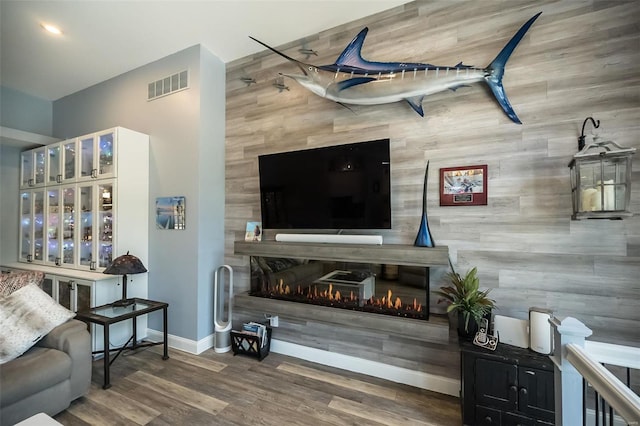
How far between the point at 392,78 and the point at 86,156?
3.44m

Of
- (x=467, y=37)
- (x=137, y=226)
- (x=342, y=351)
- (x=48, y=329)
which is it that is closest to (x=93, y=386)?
(x=48, y=329)

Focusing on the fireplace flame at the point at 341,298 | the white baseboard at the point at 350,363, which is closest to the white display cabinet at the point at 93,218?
the white baseboard at the point at 350,363

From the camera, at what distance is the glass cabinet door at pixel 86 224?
→ 3.10 m

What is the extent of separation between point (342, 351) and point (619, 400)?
195 centimetres

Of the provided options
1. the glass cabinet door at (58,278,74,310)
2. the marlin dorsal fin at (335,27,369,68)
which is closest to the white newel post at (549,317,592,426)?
the marlin dorsal fin at (335,27,369,68)

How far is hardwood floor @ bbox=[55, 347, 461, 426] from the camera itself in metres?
1.87

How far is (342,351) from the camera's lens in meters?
2.51

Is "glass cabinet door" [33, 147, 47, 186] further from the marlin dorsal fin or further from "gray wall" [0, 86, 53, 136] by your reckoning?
the marlin dorsal fin

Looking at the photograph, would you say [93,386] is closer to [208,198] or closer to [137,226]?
[137,226]

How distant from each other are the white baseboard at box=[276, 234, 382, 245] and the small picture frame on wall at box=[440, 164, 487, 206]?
24.3 inches

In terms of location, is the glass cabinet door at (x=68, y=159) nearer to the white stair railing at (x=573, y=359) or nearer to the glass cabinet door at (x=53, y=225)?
the glass cabinet door at (x=53, y=225)

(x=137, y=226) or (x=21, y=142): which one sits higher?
(x=21, y=142)

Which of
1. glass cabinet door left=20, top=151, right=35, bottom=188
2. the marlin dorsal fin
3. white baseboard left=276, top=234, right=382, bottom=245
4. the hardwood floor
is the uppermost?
the marlin dorsal fin

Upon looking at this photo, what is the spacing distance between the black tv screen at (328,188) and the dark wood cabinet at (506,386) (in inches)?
41.8
